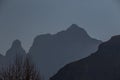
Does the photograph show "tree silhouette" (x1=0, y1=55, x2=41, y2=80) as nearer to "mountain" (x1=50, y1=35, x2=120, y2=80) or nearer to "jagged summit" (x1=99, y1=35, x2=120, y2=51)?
"mountain" (x1=50, y1=35, x2=120, y2=80)

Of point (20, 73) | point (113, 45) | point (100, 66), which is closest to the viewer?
point (20, 73)

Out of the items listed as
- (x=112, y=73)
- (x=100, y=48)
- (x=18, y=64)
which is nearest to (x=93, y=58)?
(x=100, y=48)

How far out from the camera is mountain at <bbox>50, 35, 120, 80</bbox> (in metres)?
155

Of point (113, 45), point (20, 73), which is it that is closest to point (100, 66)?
point (113, 45)

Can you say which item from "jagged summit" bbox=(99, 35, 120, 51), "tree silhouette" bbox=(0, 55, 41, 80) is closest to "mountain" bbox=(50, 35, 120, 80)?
"jagged summit" bbox=(99, 35, 120, 51)

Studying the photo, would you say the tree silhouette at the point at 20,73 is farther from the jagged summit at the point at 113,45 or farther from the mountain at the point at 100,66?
the jagged summit at the point at 113,45

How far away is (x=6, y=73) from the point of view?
734 inches

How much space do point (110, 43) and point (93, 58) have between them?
12.8 metres

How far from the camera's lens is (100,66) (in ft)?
552

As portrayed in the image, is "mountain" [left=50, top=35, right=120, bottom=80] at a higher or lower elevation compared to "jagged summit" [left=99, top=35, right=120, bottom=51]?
lower

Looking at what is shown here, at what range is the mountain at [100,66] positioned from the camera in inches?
6107

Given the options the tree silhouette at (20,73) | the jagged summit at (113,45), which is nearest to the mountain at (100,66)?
the jagged summit at (113,45)

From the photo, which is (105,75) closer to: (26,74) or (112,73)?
(112,73)

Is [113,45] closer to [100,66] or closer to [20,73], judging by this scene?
[100,66]
